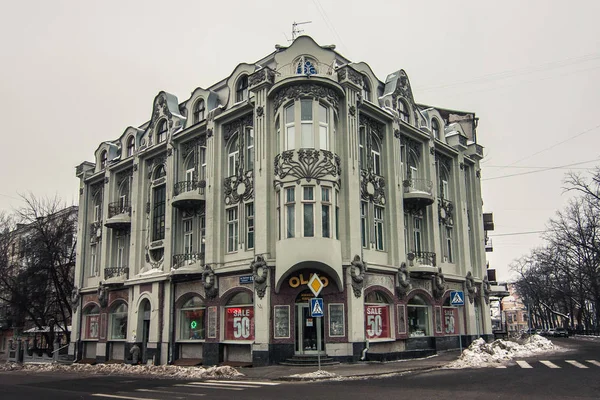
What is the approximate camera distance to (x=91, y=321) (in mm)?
35438

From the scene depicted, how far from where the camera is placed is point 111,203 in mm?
34875

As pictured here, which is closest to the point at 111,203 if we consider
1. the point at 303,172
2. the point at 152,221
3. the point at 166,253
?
the point at 152,221

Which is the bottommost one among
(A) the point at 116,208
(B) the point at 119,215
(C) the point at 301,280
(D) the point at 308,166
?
(C) the point at 301,280

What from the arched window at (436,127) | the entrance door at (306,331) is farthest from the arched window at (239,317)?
the arched window at (436,127)

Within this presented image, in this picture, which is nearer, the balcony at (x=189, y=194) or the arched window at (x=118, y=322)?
the balcony at (x=189, y=194)

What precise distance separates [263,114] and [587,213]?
3419 cm

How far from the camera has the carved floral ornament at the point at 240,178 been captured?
2608 cm

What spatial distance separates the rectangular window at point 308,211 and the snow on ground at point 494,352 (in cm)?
748

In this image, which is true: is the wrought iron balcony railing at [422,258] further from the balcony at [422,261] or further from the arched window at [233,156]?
the arched window at [233,156]

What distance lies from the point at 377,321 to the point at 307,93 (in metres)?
10.7

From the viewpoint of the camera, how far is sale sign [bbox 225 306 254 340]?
970 inches

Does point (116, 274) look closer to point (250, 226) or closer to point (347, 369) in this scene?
point (250, 226)

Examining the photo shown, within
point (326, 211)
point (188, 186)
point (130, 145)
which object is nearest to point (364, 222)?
point (326, 211)

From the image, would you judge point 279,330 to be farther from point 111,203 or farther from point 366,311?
point 111,203
